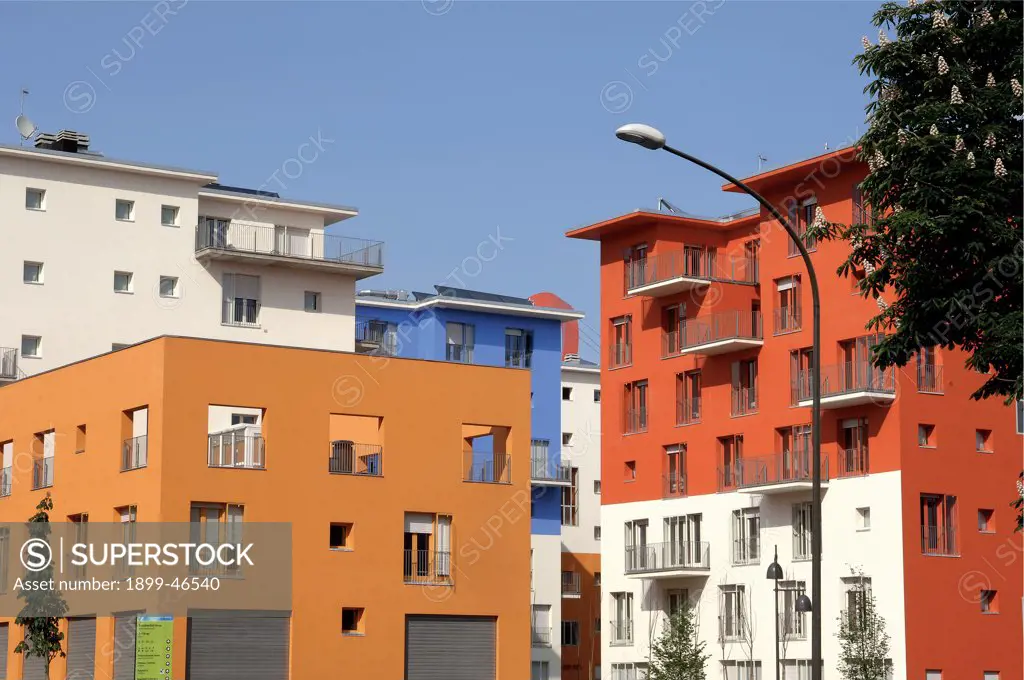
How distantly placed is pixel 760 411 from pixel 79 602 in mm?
27936

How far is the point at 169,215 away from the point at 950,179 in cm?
4828

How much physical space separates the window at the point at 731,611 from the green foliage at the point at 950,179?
1501 inches

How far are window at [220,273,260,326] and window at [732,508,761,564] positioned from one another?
21455 mm

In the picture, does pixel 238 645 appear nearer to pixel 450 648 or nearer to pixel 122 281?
pixel 450 648

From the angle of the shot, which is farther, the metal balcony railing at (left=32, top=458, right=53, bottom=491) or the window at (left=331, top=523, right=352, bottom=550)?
the metal balcony railing at (left=32, top=458, right=53, bottom=491)

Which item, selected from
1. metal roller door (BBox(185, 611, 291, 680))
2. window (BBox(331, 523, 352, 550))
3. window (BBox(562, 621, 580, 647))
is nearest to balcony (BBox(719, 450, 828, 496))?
window (BBox(331, 523, 352, 550))

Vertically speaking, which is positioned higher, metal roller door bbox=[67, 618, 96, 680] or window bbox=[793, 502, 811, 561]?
window bbox=[793, 502, 811, 561]

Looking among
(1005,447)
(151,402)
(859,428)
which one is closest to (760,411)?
(859,428)

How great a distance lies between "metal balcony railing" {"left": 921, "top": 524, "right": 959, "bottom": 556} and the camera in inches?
2281

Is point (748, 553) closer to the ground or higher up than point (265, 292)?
closer to the ground

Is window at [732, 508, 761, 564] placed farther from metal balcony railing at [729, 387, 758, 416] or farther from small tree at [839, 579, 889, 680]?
small tree at [839, 579, 889, 680]

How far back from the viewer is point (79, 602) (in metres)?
48.3

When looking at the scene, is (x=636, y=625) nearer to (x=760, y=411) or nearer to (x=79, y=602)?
(x=760, y=411)

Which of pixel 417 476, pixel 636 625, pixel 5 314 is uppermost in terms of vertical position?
pixel 5 314
